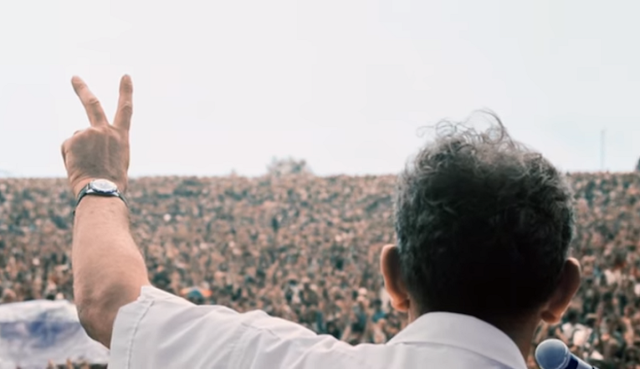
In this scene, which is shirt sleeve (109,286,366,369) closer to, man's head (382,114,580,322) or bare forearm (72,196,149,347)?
bare forearm (72,196,149,347)

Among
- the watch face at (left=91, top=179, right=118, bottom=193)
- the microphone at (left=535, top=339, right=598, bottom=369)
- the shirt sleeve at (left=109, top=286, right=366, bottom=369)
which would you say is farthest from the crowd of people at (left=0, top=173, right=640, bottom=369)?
the shirt sleeve at (left=109, top=286, right=366, bottom=369)

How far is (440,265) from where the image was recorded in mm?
994

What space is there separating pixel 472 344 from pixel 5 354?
15.4 ft

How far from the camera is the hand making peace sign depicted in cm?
127

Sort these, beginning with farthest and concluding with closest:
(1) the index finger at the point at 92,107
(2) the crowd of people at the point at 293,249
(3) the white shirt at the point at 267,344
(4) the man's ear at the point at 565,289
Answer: (2) the crowd of people at the point at 293,249 < (1) the index finger at the point at 92,107 < (4) the man's ear at the point at 565,289 < (3) the white shirt at the point at 267,344

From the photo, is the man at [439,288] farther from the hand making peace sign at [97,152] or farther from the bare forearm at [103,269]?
the hand making peace sign at [97,152]

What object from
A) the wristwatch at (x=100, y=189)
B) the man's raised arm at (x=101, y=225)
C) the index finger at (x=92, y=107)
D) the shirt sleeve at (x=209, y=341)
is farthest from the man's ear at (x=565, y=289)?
the index finger at (x=92, y=107)

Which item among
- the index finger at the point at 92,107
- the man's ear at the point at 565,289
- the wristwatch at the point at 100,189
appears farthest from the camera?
the index finger at the point at 92,107

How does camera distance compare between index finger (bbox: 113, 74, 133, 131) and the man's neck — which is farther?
index finger (bbox: 113, 74, 133, 131)

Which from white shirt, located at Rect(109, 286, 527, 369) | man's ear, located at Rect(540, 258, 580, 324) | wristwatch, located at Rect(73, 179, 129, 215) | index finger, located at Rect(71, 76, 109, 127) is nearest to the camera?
white shirt, located at Rect(109, 286, 527, 369)

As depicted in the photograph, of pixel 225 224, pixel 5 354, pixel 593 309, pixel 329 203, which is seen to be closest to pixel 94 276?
pixel 5 354

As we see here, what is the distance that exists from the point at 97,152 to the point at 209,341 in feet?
1.61

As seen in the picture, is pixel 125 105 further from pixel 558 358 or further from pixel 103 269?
pixel 558 358

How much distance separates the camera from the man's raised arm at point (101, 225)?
105 centimetres
